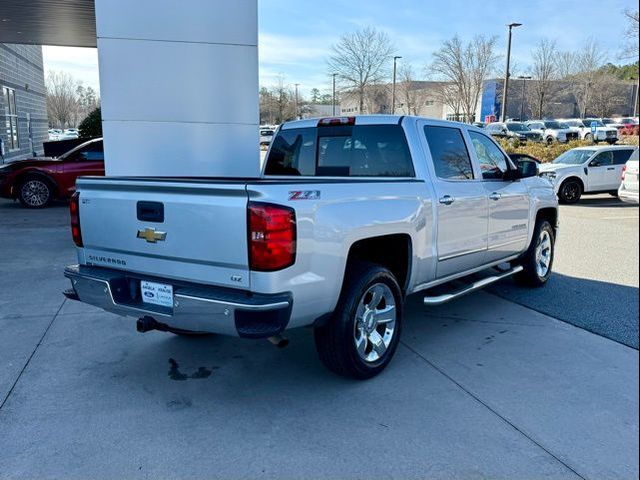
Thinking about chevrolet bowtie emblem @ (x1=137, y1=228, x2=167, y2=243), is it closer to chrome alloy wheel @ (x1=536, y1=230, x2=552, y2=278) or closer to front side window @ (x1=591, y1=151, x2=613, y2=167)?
chrome alloy wheel @ (x1=536, y1=230, x2=552, y2=278)

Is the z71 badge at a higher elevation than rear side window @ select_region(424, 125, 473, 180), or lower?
lower

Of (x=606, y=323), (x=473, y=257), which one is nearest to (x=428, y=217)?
(x=473, y=257)

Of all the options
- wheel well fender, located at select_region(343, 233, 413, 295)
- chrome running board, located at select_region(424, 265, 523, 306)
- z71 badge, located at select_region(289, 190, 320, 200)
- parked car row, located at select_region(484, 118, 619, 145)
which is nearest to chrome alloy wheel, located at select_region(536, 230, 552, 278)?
chrome running board, located at select_region(424, 265, 523, 306)

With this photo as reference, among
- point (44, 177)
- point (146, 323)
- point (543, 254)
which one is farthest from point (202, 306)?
point (44, 177)

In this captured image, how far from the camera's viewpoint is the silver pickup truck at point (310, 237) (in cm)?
318

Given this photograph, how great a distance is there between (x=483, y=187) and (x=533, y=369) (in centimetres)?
181

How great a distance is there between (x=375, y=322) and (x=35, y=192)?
11693mm

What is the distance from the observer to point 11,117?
24.6m

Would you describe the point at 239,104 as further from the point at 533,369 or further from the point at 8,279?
the point at 533,369

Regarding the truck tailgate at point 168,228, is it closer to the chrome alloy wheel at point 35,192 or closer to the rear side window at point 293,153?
the rear side window at point 293,153

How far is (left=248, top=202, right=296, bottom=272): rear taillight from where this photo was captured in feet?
10.2

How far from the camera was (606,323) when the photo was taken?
5.25 m

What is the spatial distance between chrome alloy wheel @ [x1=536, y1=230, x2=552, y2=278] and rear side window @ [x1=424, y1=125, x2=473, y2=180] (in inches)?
76.4

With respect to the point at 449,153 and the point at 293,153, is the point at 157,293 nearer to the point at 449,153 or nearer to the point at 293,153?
the point at 293,153
